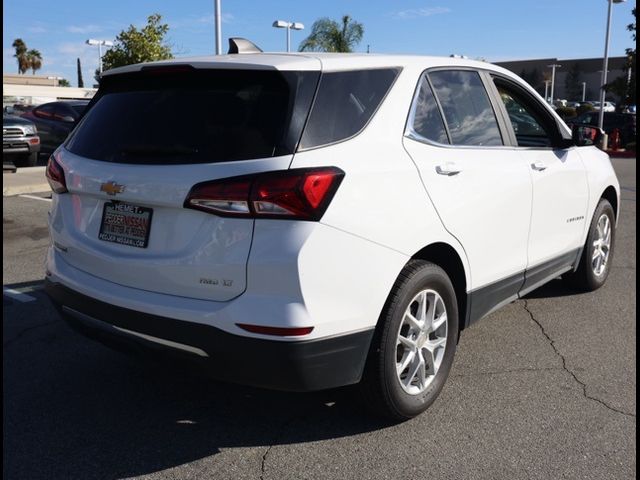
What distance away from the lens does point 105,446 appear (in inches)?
122

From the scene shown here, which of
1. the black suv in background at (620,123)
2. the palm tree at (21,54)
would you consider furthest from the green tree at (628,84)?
the palm tree at (21,54)

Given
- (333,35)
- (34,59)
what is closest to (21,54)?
(34,59)

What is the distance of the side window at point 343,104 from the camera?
2834 millimetres

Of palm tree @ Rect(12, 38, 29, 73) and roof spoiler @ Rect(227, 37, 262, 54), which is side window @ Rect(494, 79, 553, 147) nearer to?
roof spoiler @ Rect(227, 37, 262, 54)

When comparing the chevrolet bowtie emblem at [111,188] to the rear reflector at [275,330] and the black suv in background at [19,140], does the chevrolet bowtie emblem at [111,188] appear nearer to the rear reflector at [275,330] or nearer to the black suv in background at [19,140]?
the rear reflector at [275,330]

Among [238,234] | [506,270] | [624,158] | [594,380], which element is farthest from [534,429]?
[624,158]

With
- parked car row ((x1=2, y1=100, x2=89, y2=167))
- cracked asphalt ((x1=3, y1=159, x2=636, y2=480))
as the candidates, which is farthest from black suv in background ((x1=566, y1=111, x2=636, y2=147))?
cracked asphalt ((x1=3, y1=159, x2=636, y2=480))

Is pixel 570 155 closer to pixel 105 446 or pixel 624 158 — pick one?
pixel 105 446

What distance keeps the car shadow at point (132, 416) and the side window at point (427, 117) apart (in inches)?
55.0

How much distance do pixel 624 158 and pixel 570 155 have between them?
20.2 m

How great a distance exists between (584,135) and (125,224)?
12.2ft

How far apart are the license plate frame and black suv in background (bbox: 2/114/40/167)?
42.0 ft

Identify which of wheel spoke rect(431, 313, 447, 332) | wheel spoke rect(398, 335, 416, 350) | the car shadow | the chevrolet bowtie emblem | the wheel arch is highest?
the chevrolet bowtie emblem

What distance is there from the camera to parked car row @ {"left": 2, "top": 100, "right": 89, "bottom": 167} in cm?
1467
